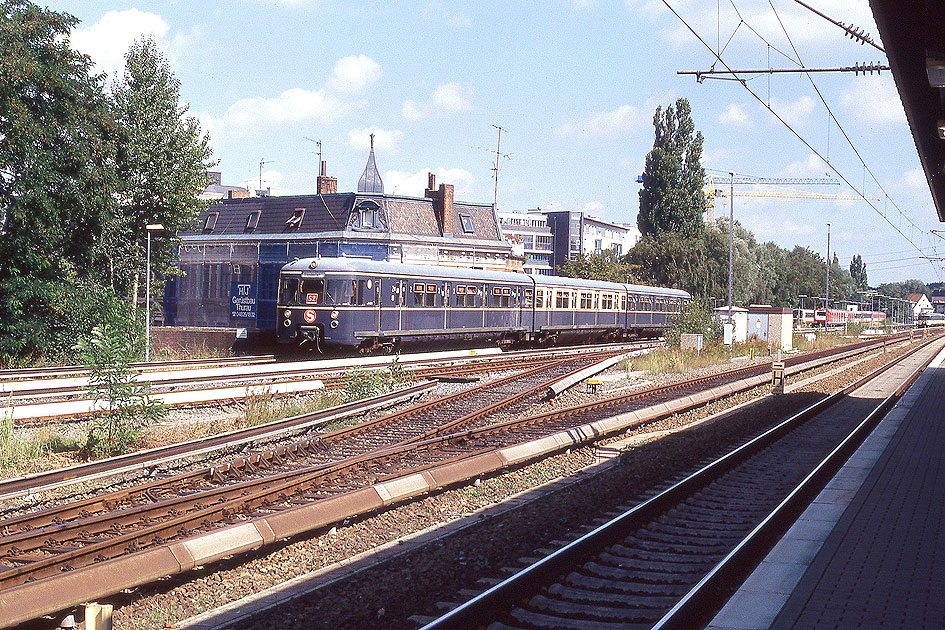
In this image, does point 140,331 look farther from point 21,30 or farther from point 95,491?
point 95,491

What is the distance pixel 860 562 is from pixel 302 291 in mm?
21215

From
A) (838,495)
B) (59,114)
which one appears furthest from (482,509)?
(59,114)

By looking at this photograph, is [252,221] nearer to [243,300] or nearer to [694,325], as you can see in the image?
[243,300]

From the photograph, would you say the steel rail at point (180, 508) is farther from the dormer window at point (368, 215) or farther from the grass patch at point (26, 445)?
the dormer window at point (368, 215)

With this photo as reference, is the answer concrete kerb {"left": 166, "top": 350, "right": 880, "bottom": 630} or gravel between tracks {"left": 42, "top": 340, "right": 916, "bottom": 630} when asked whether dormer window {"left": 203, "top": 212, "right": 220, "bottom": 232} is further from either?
gravel between tracks {"left": 42, "top": 340, "right": 916, "bottom": 630}

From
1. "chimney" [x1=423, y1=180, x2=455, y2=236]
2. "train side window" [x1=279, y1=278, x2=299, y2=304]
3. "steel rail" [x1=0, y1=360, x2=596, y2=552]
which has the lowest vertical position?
"steel rail" [x1=0, y1=360, x2=596, y2=552]

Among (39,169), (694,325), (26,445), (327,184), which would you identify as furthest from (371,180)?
(26,445)

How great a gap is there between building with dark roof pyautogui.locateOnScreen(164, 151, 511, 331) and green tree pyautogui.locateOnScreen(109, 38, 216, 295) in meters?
14.6

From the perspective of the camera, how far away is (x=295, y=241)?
5188 cm

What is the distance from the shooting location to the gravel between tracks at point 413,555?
6.41m

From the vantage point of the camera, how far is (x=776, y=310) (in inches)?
1790

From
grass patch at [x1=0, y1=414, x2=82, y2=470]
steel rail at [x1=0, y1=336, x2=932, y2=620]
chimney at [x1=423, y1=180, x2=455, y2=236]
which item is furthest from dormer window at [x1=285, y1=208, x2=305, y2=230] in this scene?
steel rail at [x1=0, y1=336, x2=932, y2=620]

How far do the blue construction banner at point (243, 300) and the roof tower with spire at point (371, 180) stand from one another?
956 inches

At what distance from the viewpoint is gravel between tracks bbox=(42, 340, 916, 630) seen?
6410 millimetres
